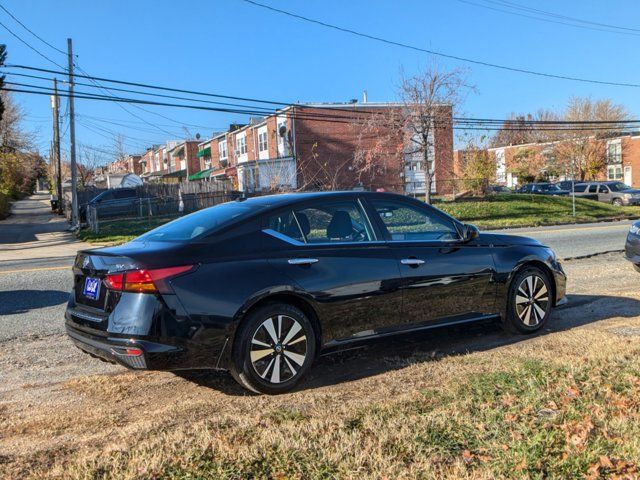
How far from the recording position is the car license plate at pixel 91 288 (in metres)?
4.34

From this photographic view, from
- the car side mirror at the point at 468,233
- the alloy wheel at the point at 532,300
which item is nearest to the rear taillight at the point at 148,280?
the car side mirror at the point at 468,233

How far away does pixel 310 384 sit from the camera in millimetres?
4758

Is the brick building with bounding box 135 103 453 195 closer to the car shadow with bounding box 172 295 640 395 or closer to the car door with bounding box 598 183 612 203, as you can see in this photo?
the car door with bounding box 598 183 612 203

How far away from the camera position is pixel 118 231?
23.5 m

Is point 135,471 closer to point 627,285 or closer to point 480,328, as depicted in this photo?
point 480,328

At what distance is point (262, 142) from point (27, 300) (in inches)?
1522

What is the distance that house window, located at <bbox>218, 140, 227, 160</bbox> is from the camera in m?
56.9

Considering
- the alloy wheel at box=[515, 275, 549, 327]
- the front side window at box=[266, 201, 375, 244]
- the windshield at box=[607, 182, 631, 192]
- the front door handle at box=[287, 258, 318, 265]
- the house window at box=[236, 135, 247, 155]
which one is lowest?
the alloy wheel at box=[515, 275, 549, 327]

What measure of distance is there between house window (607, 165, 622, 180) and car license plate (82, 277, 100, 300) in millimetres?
59900

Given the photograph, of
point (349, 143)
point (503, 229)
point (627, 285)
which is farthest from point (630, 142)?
point (627, 285)


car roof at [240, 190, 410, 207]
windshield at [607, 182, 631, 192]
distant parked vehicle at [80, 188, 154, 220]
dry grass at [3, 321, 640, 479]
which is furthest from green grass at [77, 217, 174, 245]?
windshield at [607, 182, 631, 192]

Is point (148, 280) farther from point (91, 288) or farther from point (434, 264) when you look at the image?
point (434, 264)

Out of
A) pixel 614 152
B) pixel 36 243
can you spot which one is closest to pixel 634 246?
pixel 36 243

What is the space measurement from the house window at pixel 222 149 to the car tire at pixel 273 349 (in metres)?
53.7
